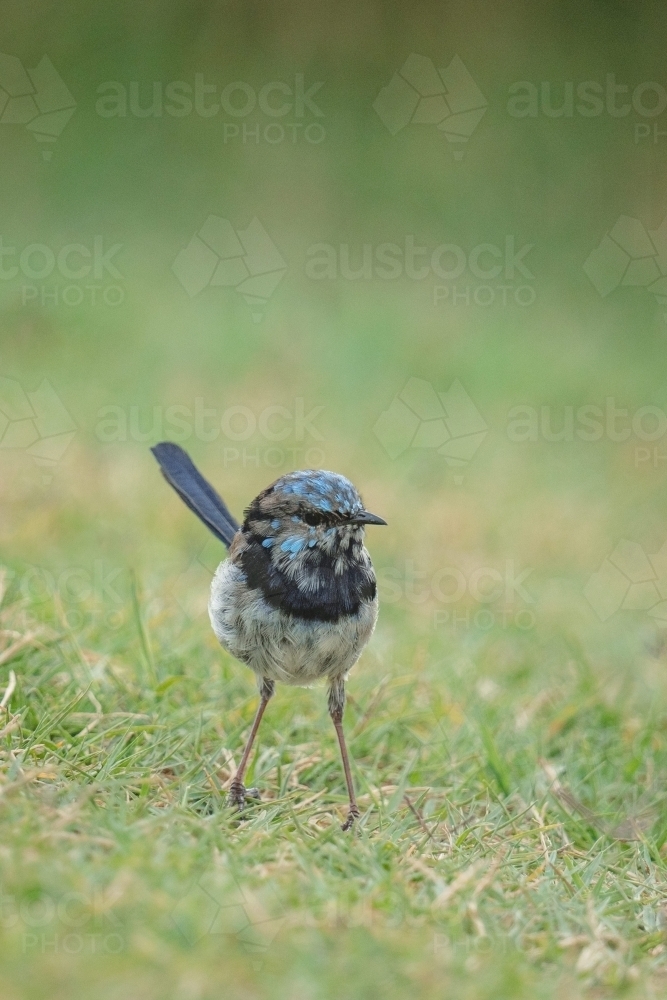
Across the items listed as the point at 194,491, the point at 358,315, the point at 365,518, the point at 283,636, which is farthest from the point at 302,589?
the point at 358,315

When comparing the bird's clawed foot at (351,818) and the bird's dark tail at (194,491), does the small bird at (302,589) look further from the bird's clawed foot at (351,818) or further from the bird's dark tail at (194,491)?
the bird's dark tail at (194,491)

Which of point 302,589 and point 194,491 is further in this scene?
point 194,491

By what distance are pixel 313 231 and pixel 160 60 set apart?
226cm

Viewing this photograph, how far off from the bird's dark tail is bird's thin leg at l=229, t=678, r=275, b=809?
2.02ft

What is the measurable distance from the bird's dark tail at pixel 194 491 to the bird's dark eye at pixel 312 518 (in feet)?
2.38

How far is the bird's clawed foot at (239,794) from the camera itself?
381 centimetres

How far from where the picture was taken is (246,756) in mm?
4012

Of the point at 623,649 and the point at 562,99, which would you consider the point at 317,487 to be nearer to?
the point at 623,649

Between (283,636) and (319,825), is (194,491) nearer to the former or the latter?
(283,636)

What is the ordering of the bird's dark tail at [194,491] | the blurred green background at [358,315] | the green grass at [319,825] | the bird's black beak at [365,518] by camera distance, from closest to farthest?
the green grass at [319,825]
the bird's black beak at [365,518]
the bird's dark tail at [194,491]
the blurred green background at [358,315]

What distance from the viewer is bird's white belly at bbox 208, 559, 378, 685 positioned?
385 centimetres

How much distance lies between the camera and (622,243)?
11.8 metres

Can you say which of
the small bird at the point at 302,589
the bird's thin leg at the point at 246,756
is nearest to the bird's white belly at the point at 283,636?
the small bird at the point at 302,589

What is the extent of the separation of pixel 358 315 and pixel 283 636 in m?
6.48
